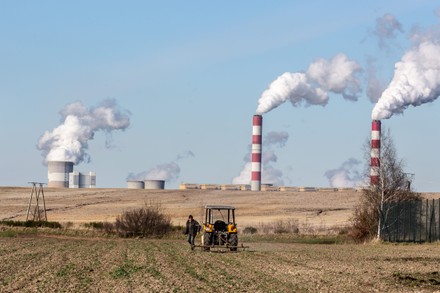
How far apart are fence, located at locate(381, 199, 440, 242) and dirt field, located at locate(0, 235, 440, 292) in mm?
13329

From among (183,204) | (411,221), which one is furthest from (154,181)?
(411,221)

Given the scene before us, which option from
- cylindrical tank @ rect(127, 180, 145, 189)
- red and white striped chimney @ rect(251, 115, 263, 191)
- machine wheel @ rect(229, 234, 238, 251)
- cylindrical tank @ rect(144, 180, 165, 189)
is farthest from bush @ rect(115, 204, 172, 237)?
cylindrical tank @ rect(144, 180, 165, 189)

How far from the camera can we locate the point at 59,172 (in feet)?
453

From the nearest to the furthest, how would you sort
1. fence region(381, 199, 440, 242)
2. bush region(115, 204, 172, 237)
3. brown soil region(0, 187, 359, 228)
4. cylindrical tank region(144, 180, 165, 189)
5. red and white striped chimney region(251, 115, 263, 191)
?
fence region(381, 199, 440, 242)
bush region(115, 204, 172, 237)
brown soil region(0, 187, 359, 228)
red and white striped chimney region(251, 115, 263, 191)
cylindrical tank region(144, 180, 165, 189)

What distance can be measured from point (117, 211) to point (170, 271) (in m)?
70.8

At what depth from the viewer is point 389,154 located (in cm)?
5894

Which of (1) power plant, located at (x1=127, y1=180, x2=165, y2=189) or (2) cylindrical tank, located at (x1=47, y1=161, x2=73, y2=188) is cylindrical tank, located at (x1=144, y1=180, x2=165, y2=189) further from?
(2) cylindrical tank, located at (x1=47, y1=161, x2=73, y2=188)

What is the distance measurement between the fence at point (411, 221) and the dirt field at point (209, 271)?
525 inches

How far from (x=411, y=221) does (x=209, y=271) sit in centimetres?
2921

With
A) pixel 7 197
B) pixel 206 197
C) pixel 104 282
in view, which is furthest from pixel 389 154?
pixel 7 197

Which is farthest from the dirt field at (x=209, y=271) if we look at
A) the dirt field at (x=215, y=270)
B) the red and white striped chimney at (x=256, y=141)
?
the red and white striped chimney at (x=256, y=141)

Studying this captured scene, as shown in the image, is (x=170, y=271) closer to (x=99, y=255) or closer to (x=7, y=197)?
(x=99, y=255)

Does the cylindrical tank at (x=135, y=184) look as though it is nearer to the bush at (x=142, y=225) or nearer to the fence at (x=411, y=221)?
the bush at (x=142, y=225)

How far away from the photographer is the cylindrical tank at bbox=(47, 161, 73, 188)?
137500mm
